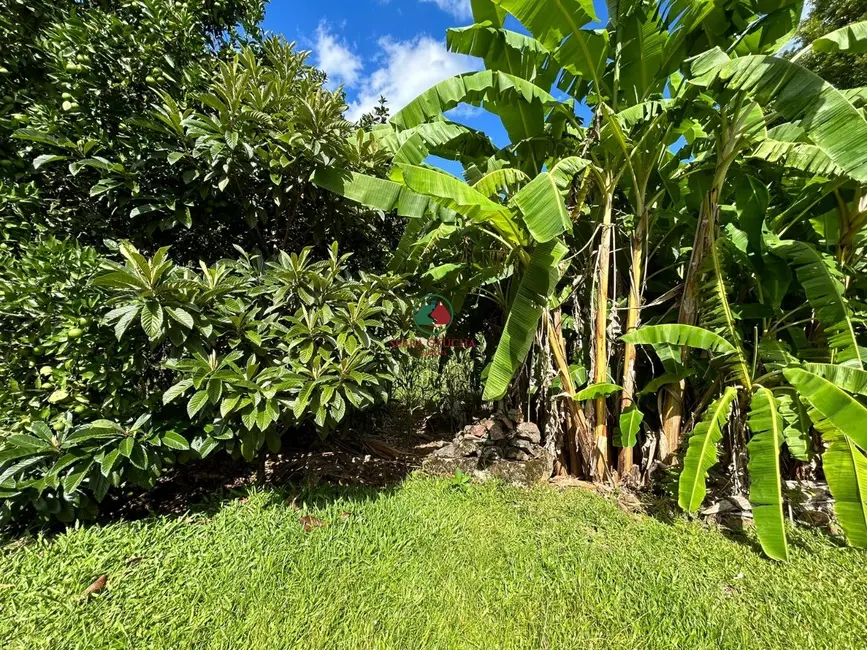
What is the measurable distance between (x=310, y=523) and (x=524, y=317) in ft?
6.63

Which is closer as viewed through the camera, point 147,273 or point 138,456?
point 147,273

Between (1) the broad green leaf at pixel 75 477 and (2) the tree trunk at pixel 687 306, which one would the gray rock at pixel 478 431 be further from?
(1) the broad green leaf at pixel 75 477

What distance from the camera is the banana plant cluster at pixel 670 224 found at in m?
2.18

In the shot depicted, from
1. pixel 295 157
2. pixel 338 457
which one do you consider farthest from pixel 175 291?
pixel 338 457

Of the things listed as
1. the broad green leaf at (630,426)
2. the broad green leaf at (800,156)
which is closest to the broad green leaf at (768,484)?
the broad green leaf at (630,426)

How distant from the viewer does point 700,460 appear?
2355 millimetres

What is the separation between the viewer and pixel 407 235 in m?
3.26

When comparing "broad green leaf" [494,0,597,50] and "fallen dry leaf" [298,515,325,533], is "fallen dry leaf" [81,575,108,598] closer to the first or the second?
"fallen dry leaf" [298,515,325,533]

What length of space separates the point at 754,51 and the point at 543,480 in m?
3.91

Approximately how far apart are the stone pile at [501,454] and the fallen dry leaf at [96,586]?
2.30m

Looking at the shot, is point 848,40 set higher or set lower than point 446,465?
higher

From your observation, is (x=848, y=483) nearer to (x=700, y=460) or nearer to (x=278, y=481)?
(x=700, y=460)

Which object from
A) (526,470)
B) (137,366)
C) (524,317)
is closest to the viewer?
(137,366)
